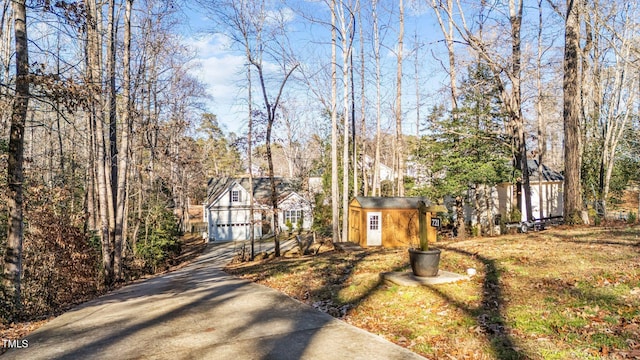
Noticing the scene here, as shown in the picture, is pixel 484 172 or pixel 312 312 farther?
pixel 484 172

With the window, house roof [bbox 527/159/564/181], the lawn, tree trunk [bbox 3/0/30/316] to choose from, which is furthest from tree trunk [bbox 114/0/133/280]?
house roof [bbox 527/159/564/181]

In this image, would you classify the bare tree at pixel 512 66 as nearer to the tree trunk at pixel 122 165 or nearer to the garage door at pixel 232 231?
the tree trunk at pixel 122 165

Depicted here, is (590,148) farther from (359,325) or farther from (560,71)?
(359,325)

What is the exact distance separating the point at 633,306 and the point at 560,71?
1536cm

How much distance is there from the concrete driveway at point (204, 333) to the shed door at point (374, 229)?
13.1 meters

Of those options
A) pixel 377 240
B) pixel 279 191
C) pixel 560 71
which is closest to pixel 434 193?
pixel 377 240

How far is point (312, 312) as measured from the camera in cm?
704

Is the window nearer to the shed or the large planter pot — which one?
the shed

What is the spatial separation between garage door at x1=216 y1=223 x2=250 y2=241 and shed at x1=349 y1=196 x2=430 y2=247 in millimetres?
17124

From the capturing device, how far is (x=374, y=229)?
2125cm

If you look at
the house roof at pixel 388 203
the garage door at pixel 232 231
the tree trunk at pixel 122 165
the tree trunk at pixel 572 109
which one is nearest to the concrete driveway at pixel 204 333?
the tree trunk at pixel 122 165

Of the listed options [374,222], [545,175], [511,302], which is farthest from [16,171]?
[545,175]

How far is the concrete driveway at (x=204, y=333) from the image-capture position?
5.05 meters

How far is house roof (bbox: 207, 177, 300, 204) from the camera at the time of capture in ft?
120
